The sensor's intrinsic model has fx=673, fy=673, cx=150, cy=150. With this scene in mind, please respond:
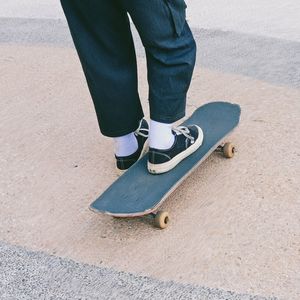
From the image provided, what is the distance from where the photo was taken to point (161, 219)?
9.59 feet

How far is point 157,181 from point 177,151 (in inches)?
7.6

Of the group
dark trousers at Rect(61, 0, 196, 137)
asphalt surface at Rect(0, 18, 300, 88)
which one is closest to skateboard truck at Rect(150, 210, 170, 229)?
→ dark trousers at Rect(61, 0, 196, 137)

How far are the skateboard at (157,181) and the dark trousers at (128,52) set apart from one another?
25cm

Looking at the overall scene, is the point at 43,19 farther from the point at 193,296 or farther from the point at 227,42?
the point at 193,296

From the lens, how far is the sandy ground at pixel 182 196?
272 centimetres

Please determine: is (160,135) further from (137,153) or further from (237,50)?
(237,50)

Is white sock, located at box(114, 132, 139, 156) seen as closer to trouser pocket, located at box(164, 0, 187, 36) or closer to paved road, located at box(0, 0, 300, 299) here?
paved road, located at box(0, 0, 300, 299)

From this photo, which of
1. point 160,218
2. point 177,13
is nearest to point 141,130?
point 160,218

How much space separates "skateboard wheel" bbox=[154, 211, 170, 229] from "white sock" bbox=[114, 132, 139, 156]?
532 millimetres

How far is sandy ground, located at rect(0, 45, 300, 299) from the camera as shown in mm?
2719

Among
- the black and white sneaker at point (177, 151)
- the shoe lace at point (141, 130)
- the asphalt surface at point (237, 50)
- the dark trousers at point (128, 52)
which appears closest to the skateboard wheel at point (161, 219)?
the black and white sneaker at point (177, 151)

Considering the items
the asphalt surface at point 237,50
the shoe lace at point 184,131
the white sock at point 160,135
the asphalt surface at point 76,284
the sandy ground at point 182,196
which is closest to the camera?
the asphalt surface at point 76,284

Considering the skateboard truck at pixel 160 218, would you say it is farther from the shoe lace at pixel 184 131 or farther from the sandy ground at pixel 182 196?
the shoe lace at pixel 184 131

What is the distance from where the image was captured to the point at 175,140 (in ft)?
10.5
